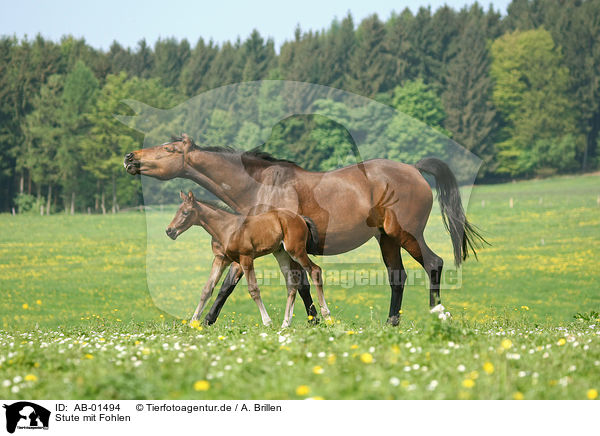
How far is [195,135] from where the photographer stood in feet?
38.9

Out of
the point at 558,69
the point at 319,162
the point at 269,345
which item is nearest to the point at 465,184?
the point at 319,162

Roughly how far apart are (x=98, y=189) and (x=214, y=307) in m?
40.0

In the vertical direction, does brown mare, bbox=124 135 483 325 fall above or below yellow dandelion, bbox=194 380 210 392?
above

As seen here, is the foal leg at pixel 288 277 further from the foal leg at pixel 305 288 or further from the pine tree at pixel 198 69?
the pine tree at pixel 198 69

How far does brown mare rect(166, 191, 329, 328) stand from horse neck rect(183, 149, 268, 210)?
0.45 m

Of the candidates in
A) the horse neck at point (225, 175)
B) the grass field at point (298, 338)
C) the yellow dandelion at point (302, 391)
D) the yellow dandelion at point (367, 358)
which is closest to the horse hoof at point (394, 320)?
the grass field at point (298, 338)

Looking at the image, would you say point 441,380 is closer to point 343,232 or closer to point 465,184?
point 343,232

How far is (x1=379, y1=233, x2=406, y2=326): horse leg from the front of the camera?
11.2 m

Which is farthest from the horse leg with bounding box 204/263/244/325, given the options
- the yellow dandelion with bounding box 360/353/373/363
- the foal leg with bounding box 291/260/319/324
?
the yellow dandelion with bounding box 360/353/373/363

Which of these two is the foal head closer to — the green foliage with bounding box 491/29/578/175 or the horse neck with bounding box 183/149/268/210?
the horse neck with bounding box 183/149/268/210

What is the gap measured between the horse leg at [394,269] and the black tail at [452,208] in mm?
1247

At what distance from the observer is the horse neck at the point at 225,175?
10.5 m
